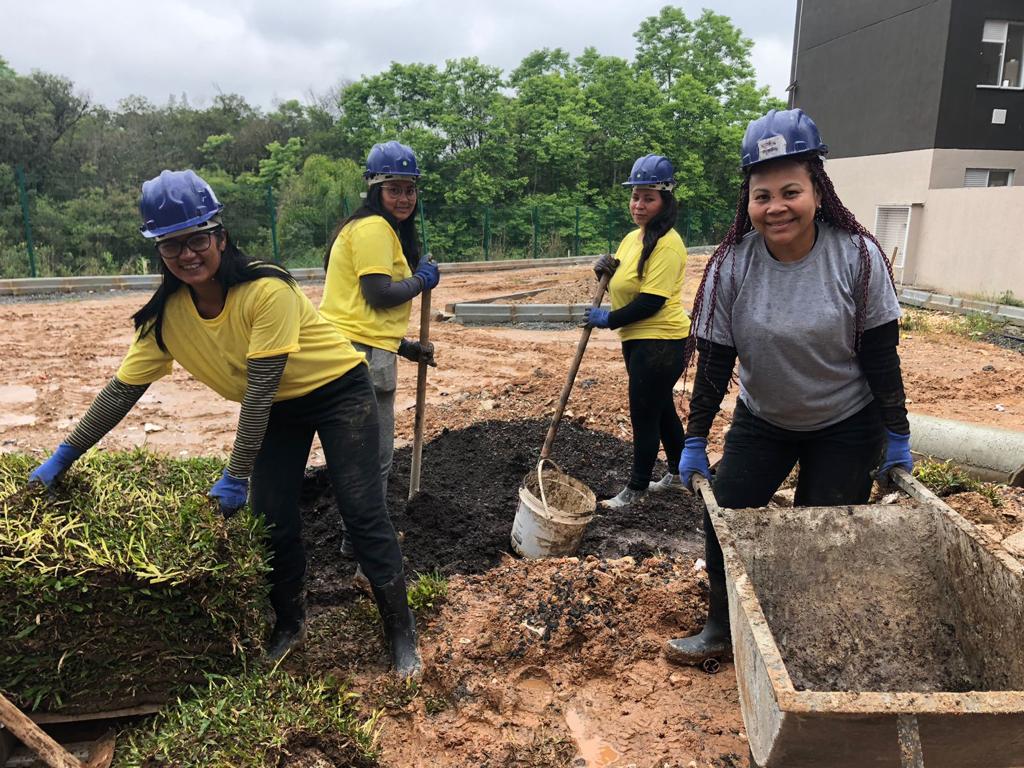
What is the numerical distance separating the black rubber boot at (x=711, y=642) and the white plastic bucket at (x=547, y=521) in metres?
0.96

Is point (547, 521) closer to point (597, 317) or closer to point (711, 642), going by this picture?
point (711, 642)

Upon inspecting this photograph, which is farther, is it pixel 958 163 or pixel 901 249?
pixel 901 249

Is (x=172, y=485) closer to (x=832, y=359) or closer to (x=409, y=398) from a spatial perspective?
(x=832, y=359)

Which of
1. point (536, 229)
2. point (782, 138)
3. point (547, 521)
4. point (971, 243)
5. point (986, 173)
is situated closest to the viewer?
point (782, 138)

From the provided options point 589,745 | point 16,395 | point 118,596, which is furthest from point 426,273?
point 16,395

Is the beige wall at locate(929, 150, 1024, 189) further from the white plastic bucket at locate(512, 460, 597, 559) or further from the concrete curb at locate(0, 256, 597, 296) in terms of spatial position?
the white plastic bucket at locate(512, 460, 597, 559)

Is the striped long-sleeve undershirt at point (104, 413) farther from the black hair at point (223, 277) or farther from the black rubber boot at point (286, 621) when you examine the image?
the black rubber boot at point (286, 621)

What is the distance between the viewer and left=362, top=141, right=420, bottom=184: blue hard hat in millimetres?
3562

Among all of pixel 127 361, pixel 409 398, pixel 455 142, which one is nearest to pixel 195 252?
pixel 127 361

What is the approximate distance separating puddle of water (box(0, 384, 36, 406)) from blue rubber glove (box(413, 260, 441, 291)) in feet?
17.7

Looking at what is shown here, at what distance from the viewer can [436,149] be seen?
2375 centimetres

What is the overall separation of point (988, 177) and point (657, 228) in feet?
47.8

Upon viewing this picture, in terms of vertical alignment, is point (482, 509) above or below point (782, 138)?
below

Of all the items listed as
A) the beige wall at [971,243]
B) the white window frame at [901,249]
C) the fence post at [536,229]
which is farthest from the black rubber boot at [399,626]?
the fence post at [536,229]
